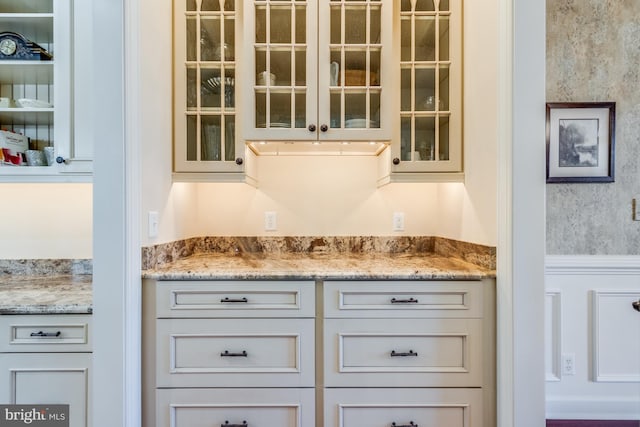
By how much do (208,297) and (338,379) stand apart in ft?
2.16

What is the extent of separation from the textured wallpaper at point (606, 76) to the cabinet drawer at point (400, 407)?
1.28 m

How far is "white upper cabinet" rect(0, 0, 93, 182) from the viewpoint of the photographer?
5.07 ft

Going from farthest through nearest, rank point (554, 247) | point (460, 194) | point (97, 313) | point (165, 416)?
point (554, 247), point (460, 194), point (165, 416), point (97, 313)

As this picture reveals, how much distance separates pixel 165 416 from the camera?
4.52 ft

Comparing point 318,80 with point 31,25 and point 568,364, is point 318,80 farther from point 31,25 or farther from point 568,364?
point 568,364

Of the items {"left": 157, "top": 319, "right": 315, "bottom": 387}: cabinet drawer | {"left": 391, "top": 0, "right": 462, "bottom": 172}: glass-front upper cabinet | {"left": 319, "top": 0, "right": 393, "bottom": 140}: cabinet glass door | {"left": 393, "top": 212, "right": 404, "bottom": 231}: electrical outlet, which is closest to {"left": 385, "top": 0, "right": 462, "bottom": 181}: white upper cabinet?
{"left": 391, "top": 0, "right": 462, "bottom": 172}: glass-front upper cabinet

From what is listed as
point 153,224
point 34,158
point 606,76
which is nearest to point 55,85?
point 34,158

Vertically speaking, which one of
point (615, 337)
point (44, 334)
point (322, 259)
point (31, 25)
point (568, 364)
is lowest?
point (568, 364)

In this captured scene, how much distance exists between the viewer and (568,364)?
1.89 meters

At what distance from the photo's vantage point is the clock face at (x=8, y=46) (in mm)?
1590

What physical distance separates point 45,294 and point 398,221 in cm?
186

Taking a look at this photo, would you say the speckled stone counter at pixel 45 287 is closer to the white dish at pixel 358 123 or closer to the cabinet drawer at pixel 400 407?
the cabinet drawer at pixel 400 407

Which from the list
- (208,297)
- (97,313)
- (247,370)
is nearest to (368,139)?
(208,297)

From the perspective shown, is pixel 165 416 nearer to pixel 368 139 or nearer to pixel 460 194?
pixel 368 139
